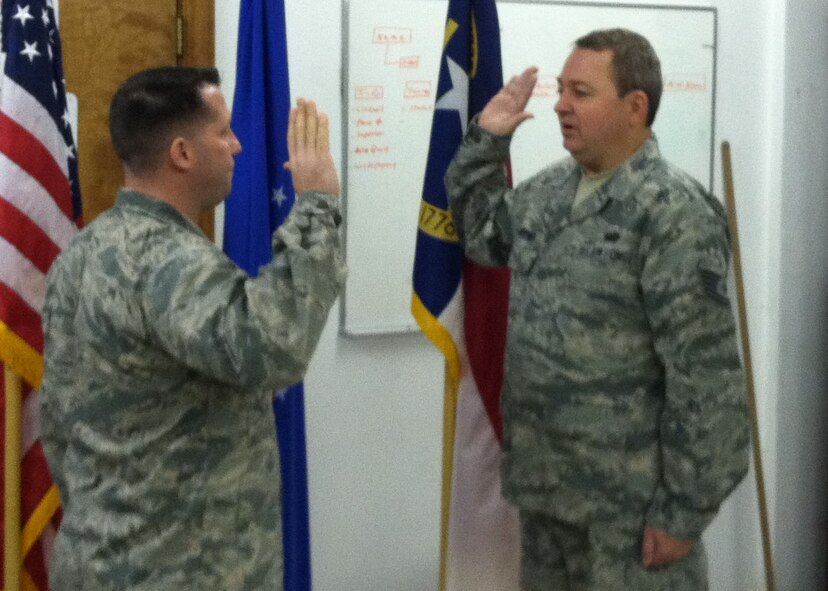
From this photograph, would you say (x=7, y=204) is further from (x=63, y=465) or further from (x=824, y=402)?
(x=824, y=402)

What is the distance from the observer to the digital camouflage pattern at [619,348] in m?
1.75

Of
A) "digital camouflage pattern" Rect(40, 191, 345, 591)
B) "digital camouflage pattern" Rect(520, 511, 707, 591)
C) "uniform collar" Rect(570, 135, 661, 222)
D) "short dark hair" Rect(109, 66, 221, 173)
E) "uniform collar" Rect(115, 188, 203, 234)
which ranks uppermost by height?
"short dark hair" Rect(109, 66, 221, 173)

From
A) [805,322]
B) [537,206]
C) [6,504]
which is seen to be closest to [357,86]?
[537,206]

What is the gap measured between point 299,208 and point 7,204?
0.81m

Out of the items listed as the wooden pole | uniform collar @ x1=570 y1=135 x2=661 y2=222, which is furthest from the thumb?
the wooden pole

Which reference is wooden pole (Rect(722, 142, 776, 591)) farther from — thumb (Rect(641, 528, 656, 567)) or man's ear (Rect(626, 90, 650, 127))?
thumb (Rect(641, 528, 656, 567))

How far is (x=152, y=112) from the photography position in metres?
1.55

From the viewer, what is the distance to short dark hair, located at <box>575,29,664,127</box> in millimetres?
1870

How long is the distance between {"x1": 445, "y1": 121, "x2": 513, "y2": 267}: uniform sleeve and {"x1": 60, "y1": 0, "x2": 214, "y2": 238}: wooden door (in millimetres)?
867

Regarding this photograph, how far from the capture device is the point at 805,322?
3.20 meters

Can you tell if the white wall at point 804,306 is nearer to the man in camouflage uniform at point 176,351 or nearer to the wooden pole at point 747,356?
the wooden pole at point 747,356

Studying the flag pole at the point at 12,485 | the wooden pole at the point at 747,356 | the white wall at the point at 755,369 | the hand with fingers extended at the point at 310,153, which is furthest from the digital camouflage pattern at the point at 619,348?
the wooden pole at the point at 747,356

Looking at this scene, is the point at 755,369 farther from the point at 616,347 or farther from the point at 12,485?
the point at 12,485

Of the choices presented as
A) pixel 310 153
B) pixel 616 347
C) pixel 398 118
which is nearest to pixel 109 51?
pixel 398 118
